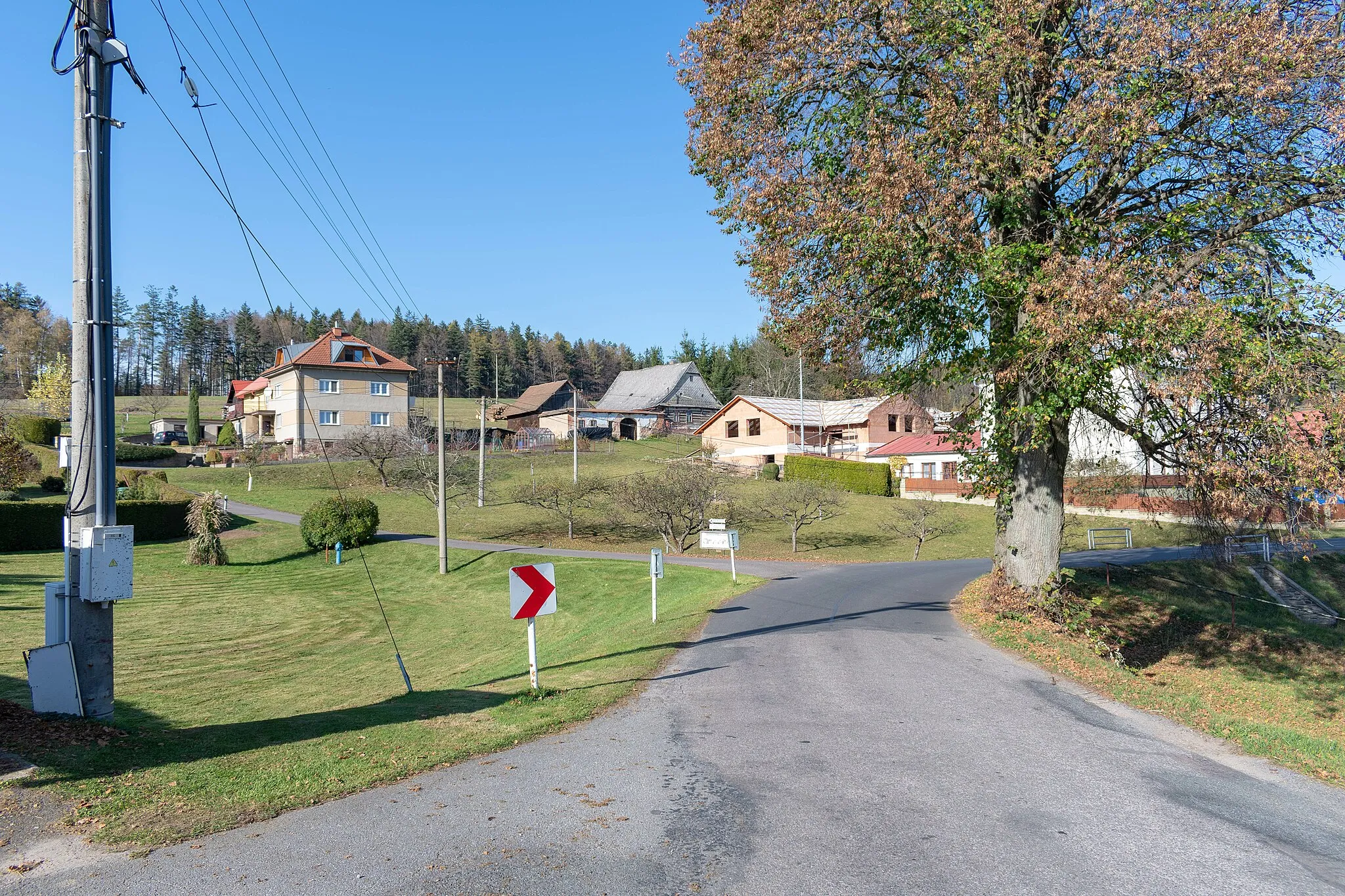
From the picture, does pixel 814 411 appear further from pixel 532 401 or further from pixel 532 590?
pixel 532 590

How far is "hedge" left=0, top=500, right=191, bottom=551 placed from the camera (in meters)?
31.6

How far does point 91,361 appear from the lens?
24.7 feet

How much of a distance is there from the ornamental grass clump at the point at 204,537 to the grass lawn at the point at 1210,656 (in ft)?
86.1

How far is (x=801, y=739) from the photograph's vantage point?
7684mm

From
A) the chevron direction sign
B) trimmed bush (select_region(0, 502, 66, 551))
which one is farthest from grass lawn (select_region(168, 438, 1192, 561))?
the chevron direction sign

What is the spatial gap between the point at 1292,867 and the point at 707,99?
12866 mm

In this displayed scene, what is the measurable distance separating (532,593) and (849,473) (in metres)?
42.3

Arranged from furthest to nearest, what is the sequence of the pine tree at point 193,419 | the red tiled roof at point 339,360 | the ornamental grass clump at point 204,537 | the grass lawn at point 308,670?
the pine tree at point 193,419 < the red tiled roof at point 339,360 < the ornamental grass clump at point 204,537 < the grass lawn at point 308,670

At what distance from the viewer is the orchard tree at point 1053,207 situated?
35.6ft

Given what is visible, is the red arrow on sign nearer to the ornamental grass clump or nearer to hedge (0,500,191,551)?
the ornamental grass clump

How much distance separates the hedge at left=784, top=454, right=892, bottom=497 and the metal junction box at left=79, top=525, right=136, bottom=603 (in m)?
43.7

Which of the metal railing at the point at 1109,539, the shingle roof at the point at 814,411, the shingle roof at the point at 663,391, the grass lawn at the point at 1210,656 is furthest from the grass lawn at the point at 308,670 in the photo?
the shingle roof at the point at 663,391

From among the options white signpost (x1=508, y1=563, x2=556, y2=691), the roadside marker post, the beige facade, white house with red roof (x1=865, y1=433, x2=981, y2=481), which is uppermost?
the beige facade

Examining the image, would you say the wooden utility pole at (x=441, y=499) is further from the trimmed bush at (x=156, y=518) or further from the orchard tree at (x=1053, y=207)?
the orchard tree at (x=1053, y=207)
